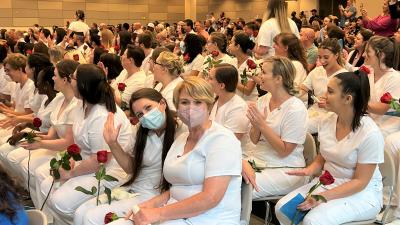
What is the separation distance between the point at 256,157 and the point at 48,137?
6.01 ft

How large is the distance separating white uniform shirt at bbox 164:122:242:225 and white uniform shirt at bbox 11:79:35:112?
328 centimetres

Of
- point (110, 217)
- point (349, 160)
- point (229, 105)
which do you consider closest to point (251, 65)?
point (229, 105)

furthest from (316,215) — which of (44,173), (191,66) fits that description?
(191,66)

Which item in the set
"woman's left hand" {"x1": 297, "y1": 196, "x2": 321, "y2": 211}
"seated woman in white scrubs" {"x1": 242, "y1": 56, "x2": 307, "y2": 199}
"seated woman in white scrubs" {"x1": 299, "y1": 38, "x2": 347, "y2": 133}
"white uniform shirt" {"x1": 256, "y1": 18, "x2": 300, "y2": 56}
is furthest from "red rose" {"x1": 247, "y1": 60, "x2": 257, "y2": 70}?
"woman's left hand" {"x1": 297, "y1": 196, "x2": 321, "y2": 211}

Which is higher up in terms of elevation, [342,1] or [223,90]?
[342,1]

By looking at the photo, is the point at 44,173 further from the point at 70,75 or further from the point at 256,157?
the point at 256,157

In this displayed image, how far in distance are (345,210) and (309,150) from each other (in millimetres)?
818

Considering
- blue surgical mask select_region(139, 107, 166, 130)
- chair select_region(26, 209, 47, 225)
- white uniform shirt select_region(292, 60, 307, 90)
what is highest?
white uniform shirt select_region(292, 60, 307, 90)

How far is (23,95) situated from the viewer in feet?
17.3

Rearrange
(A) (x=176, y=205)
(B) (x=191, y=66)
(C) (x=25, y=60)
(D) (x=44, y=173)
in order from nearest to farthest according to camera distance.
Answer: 1. (A) (x=176, y=205)
2. (D) (x=44, y=173)
3. (C) (x=25, y=60)
4. (B) (x=191, y=66)

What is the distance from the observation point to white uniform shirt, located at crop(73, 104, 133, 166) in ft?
10.6

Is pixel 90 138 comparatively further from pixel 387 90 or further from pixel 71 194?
pixel 387 90

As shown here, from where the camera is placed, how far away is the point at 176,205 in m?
2.32

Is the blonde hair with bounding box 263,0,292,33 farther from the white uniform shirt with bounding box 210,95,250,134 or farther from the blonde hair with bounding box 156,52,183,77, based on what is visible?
the white uniform shirt with bounding box 210,95,250,134
